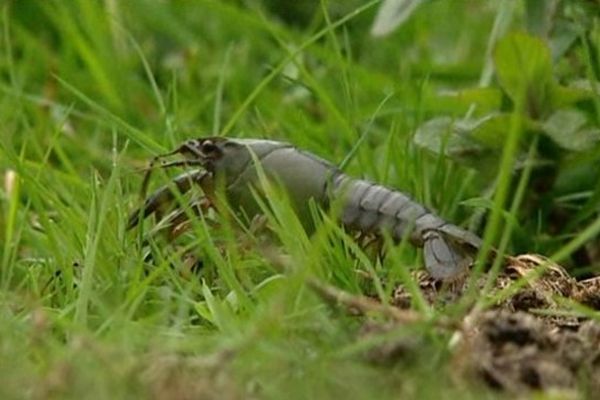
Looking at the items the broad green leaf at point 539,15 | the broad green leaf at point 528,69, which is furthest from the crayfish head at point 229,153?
the broad green leaf at point 539,15

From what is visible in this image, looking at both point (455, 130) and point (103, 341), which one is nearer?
point (103, 341)

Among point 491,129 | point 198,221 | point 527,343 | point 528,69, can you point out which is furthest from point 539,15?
point 527,343

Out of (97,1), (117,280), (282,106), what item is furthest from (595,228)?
(97,1)

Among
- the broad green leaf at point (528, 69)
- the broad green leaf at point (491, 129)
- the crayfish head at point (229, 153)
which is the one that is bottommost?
the broad green leaf at point (491, 129)

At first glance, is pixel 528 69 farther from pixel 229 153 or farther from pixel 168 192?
pixel 168 192

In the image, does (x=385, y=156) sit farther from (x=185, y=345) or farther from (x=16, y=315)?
(x=185, y=345)

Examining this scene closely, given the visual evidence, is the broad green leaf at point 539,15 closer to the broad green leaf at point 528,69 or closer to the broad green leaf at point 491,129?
the broad green leaf at point 528,69
